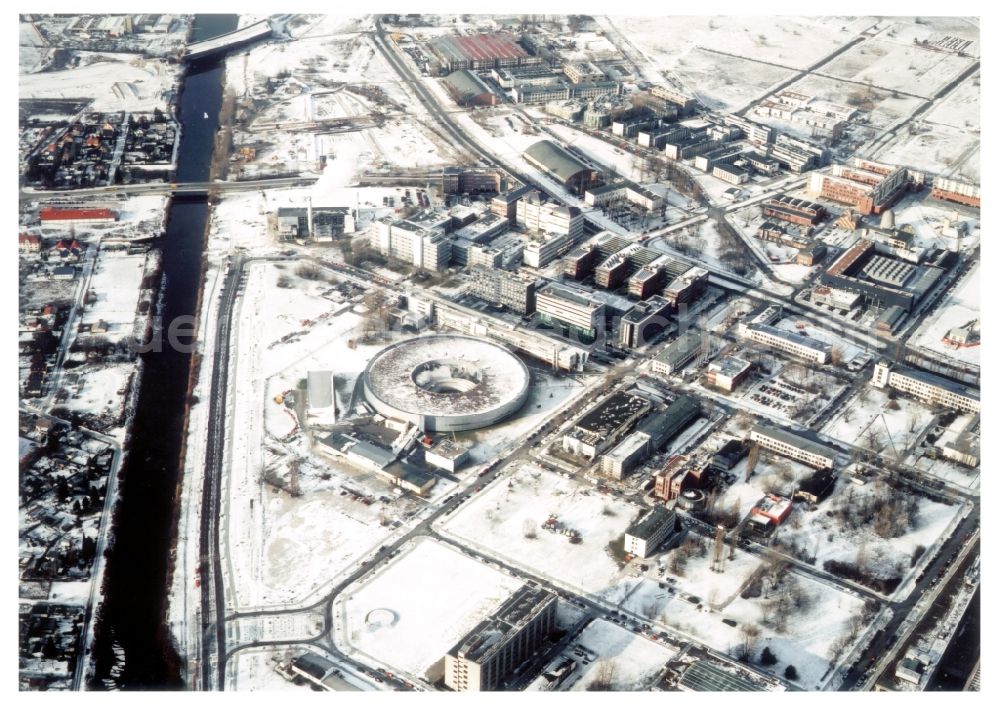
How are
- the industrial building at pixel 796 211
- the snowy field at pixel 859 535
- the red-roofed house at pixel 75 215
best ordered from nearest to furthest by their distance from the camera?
1. the snowy field at pixel 859 535
2. the red-roofed house at pixel 75 215
3. the industrial building at pixel 796 211

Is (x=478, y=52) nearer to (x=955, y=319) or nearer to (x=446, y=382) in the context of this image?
(x=955, y=319)

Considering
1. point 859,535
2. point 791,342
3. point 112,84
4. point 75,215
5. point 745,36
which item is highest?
point 745,36

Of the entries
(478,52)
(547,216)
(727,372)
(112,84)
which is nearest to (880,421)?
(727,372)

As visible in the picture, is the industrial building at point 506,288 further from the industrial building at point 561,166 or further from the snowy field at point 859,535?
the snowy field at point 859,535

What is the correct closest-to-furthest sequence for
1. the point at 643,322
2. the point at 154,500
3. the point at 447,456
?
the point at 154,500
the point at 447,456
the point at 643,322

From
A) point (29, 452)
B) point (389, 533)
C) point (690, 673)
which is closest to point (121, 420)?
point (29, 452)

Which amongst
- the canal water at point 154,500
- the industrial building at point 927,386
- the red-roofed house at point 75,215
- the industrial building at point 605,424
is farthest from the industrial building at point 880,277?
the red-roofed house at point 75,215

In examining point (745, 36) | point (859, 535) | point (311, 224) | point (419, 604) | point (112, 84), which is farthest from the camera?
point (745, 36)
